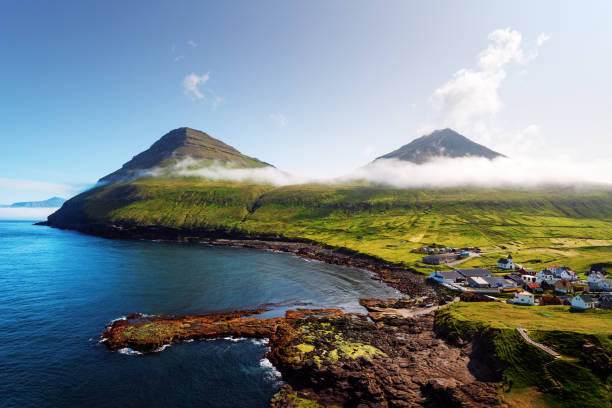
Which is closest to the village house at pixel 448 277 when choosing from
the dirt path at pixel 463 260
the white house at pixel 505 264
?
the dirt path at pixel 463 260

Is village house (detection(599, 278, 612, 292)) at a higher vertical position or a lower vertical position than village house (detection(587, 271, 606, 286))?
lower

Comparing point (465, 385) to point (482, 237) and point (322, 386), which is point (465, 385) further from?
point (482, 237)

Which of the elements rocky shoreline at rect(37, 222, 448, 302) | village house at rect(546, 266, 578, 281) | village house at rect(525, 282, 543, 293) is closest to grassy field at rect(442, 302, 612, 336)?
rocky shoreline at rect(37, 222, 448, 302)

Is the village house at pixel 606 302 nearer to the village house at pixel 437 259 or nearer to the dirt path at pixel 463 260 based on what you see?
the dirt path at pixel 463 260

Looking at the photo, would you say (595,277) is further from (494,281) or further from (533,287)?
(494,281)

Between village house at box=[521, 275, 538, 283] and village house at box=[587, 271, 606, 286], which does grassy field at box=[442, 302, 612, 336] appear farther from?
village house at box=[587, 271, 606, 286]

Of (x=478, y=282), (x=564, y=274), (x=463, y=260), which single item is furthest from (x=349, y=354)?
(x=463, y=260)

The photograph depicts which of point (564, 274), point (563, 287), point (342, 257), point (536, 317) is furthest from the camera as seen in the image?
point (342, 257)
